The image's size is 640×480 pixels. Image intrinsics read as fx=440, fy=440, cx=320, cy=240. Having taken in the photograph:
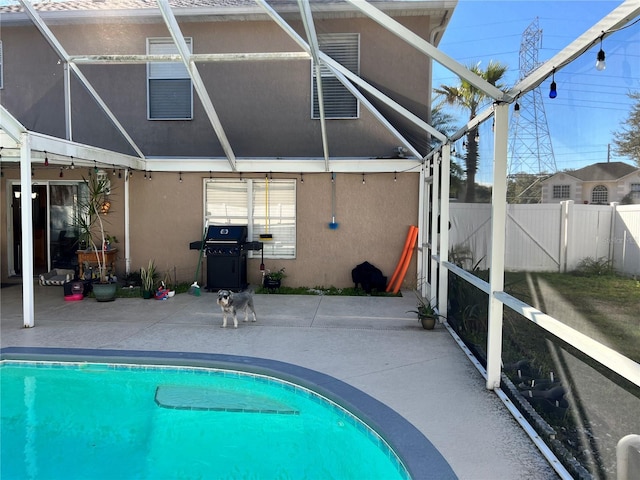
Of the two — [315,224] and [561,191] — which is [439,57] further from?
[315,224]

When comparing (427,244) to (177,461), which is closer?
(177,461)

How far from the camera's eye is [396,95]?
26.0 ft

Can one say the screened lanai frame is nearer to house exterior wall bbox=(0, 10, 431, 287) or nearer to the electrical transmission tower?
the electrical transmission tower

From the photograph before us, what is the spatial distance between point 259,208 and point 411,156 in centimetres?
321

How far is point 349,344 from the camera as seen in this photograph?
17.5ft

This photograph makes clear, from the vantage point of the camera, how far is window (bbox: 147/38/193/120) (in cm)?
868

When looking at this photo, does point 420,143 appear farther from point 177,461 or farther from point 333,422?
point 177,461

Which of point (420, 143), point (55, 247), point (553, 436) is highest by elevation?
point (420, 143)

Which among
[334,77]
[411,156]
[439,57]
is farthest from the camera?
[411,156]

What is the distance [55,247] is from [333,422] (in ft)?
27.2

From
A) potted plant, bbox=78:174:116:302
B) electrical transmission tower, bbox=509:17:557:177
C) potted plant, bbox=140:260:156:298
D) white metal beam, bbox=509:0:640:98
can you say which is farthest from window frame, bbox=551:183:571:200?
potted plant, bbox=78:174:116:302

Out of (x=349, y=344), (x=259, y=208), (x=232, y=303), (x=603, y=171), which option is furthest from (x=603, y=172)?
(x=259, y=208)

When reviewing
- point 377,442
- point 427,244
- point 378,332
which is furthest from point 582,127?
point 427,244

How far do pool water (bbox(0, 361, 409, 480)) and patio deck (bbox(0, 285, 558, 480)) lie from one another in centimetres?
41
